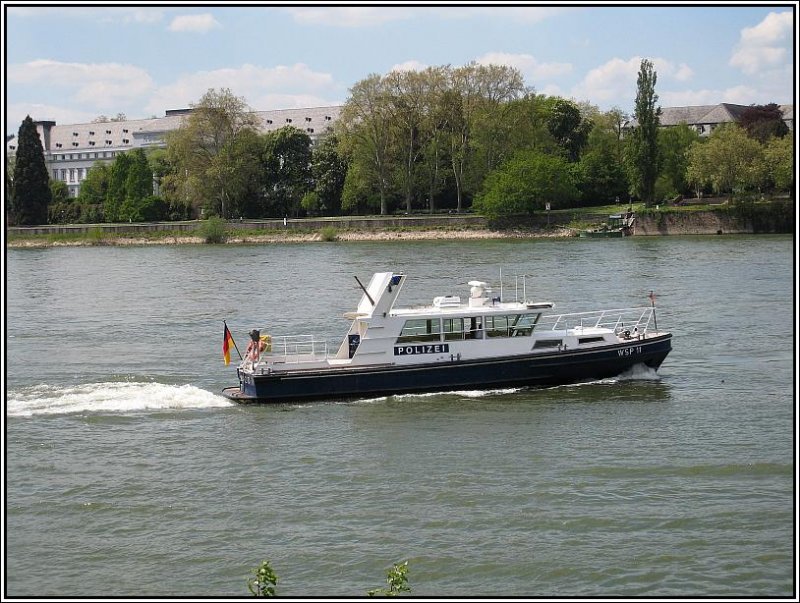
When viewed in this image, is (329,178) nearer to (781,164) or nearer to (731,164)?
(731,164)

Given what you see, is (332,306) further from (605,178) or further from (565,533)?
(605,178)

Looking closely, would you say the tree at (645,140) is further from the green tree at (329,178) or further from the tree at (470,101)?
the green tree at (329,178)

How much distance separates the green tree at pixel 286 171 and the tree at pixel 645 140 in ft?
153

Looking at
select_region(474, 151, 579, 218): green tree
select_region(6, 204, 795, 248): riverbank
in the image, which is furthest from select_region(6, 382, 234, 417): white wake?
select_region(474, 151, 579, 218): green tree

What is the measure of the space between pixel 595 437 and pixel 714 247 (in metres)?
63.0

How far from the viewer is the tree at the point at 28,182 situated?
463 ft

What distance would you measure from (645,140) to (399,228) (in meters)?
27.7

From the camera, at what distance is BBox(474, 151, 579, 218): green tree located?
115812mm

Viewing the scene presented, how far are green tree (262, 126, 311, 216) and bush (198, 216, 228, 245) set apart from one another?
16.8m

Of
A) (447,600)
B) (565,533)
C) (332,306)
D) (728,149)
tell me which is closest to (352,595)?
(447,600)

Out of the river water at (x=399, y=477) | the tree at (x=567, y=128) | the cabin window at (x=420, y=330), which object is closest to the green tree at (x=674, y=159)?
the tree at (x=567, y=128)

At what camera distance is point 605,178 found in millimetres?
128500

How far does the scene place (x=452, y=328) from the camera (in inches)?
1391

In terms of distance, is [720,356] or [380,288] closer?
[380,288]
